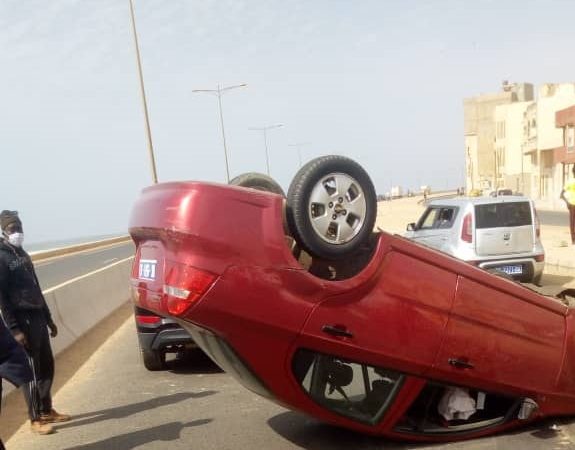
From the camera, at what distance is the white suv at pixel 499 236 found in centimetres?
974

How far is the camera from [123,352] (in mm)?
8609

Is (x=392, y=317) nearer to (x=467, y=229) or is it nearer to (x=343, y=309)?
(x=343, y=309)

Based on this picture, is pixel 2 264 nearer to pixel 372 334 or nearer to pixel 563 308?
pixel 372 334

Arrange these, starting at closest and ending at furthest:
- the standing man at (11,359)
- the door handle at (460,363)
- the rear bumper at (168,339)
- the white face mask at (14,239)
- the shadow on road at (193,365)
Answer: the standing man at (11,359) → the door handle at (460,363) → the white face mask at (14,239) → the rear bumper at (168,339) → the shadow on road at (193,365)

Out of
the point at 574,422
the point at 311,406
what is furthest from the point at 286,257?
the point at 574,422

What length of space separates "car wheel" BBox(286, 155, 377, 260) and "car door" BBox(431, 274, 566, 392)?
2.49 ft

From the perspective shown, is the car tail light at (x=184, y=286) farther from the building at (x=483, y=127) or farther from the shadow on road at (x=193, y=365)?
the building at (x=483, y=127)

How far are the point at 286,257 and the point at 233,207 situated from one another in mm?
415

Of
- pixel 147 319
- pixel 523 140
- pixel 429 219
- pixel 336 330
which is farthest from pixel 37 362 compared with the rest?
pixel 523 140

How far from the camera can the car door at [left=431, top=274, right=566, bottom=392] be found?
389 cm

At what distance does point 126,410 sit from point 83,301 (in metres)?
5.02

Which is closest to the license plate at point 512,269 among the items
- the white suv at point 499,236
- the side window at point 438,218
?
the white suv at point 499,236

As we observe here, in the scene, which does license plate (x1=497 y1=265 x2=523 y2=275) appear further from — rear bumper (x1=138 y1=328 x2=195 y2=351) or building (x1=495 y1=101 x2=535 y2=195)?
building (x1=495 y1=101 x2=535 y2=195)

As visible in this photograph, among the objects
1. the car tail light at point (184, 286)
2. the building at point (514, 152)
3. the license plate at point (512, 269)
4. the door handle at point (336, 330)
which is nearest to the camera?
the car tail light at point (184, 286)
